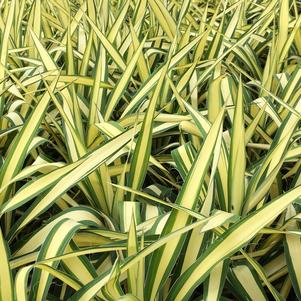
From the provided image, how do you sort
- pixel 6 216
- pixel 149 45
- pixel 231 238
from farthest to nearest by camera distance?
pixel 149 45
pixel 6 216
pixel 231 238

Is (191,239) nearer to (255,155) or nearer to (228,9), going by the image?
(255,155)

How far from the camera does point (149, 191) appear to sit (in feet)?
2.97

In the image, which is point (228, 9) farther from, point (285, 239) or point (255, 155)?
point (285, 239)

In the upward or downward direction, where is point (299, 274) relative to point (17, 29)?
downward

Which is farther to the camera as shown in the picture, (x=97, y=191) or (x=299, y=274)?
(x=97, y=191)

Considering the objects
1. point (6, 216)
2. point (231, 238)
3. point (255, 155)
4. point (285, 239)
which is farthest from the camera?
point (255, 155)

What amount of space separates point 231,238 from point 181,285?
0.27ft

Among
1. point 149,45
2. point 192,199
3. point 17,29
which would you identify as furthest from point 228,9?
point 192,199

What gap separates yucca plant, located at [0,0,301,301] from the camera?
661 millimetres

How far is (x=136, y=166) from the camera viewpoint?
835mm

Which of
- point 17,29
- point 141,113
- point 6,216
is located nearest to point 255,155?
point 141,113

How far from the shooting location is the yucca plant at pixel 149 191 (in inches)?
26.0

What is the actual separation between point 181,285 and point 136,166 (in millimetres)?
221

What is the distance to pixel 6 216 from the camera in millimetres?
861
